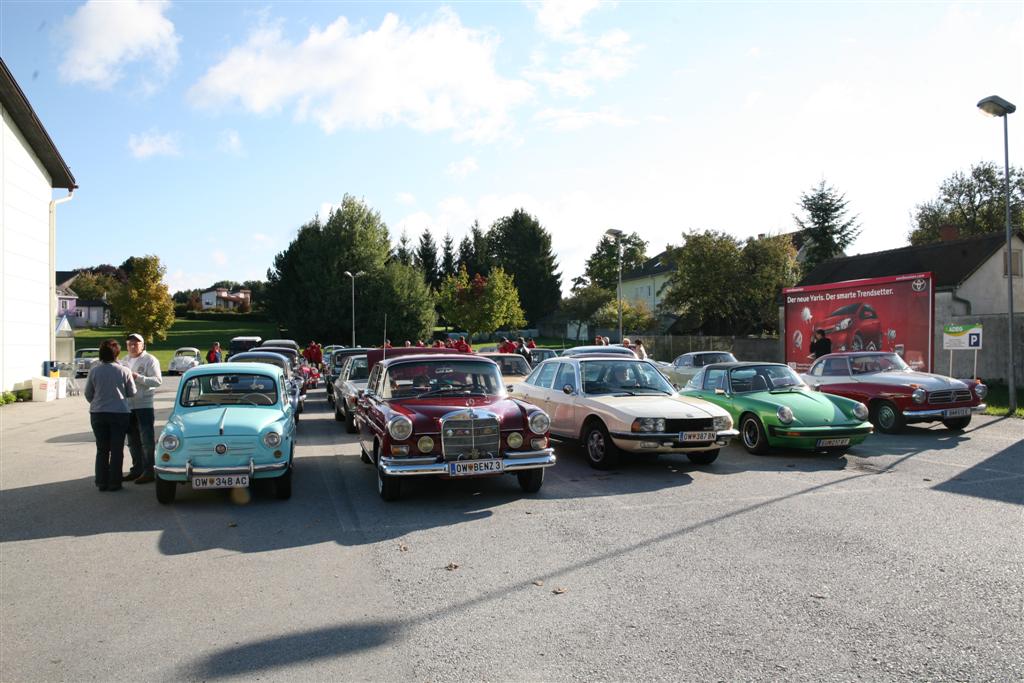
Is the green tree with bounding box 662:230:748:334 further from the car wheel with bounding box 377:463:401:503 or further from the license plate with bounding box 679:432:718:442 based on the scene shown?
the car wheel with bounding box 377:463:401:503

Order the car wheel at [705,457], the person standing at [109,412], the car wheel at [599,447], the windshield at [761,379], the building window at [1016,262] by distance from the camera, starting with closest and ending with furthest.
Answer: the person standing at [109,412], the car wheel at [599,447], the car wheel at [705,457], the windshield at [761,379], the building window at [1016,262]

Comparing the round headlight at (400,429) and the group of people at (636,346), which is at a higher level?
the group of people at (636,346)

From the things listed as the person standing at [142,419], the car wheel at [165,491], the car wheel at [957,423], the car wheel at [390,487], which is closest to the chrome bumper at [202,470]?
the car wheel at [165,491]

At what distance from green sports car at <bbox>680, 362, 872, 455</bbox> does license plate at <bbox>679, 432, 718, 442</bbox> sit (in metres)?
1.89

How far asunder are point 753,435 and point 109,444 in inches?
365

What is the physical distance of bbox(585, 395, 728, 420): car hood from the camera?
1012 centimetres

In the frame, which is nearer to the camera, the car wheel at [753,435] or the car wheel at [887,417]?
the car wheel at [753,435]

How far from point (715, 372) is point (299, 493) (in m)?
7.54

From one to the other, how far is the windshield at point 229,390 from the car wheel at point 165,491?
1.19m

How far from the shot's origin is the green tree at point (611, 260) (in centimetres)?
10075

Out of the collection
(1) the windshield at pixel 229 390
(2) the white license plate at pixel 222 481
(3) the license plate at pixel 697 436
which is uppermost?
(1) the windshield at pixel 229 390

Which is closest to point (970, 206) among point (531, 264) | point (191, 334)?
point (531, 264)

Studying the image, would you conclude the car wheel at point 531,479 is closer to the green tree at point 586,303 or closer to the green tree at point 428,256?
the green tree at point 586,303

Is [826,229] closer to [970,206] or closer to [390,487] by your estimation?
[970,206]
